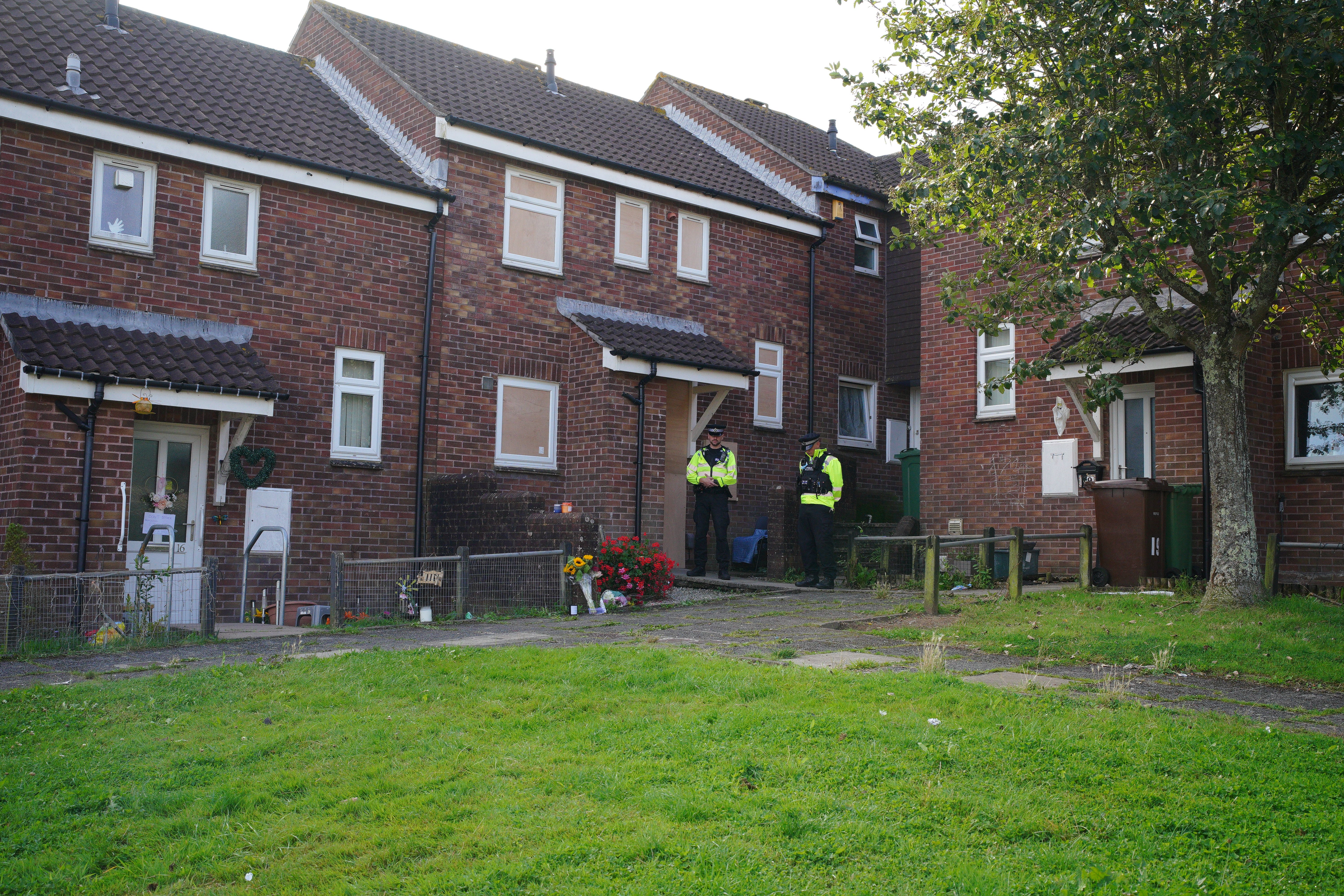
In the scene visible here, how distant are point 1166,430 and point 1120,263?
5.09m

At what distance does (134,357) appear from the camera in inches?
510

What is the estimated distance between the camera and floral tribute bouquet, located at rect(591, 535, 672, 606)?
13.2 metres

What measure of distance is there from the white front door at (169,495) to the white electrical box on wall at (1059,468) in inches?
438

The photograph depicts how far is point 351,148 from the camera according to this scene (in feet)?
54.0

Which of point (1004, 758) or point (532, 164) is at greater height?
point (532, 164)

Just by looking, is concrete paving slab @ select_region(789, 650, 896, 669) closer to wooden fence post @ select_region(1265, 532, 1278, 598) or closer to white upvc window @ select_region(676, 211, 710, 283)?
wooden fence post @ select_region(1265, 532, 1278, 598)

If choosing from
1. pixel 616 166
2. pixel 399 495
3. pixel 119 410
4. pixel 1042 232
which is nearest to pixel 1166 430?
pixel 1042 232

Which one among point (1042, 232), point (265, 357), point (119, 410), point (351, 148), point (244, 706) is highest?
point (351, 148)

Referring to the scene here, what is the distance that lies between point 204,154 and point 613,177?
6.31 metres

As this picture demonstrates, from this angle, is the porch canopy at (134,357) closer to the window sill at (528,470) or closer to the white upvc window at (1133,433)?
the window sill at (528,470)

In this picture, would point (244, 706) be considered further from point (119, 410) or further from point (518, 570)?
point (119, 410)

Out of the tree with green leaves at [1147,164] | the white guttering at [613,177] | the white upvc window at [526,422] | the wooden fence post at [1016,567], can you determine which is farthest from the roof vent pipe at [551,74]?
the wooden fence post at [1016,567]

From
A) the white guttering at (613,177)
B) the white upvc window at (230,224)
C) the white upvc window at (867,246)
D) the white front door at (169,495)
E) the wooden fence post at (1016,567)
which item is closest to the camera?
the wooden fence post at (1016,567)

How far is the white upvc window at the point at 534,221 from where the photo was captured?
17.2 meters
